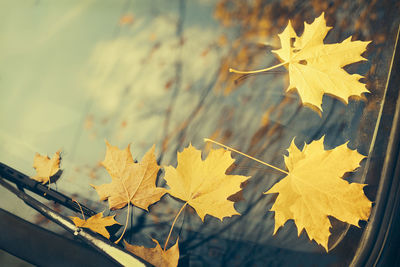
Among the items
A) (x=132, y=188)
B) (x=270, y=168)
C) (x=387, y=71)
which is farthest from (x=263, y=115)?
(x=132, y=188)

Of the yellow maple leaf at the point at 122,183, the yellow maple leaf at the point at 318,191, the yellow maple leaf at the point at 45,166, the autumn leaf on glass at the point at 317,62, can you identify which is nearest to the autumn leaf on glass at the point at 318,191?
the yellow maple leaf at the point at 318,191

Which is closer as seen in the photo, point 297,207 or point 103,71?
point 297,207

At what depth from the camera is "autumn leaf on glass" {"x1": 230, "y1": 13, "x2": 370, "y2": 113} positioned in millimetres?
988

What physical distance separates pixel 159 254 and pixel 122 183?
0.28m

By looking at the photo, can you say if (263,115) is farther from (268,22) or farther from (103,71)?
(103,71)

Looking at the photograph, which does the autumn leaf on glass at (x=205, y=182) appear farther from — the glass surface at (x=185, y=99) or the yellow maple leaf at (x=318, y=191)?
the yellow maple leaf at (x=318, y=191)

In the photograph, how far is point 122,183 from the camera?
1.08 m

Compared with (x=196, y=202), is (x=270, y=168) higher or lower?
higher

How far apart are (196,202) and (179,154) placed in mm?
175

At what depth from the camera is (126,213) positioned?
105cm

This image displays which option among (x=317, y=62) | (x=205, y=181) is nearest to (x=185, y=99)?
(x=205, y=181)

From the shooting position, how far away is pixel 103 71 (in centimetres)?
Result: 110

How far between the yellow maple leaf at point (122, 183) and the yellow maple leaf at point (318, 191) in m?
0.40

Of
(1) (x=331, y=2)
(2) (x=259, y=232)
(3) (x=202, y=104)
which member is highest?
(1) (x=331, y=2)
